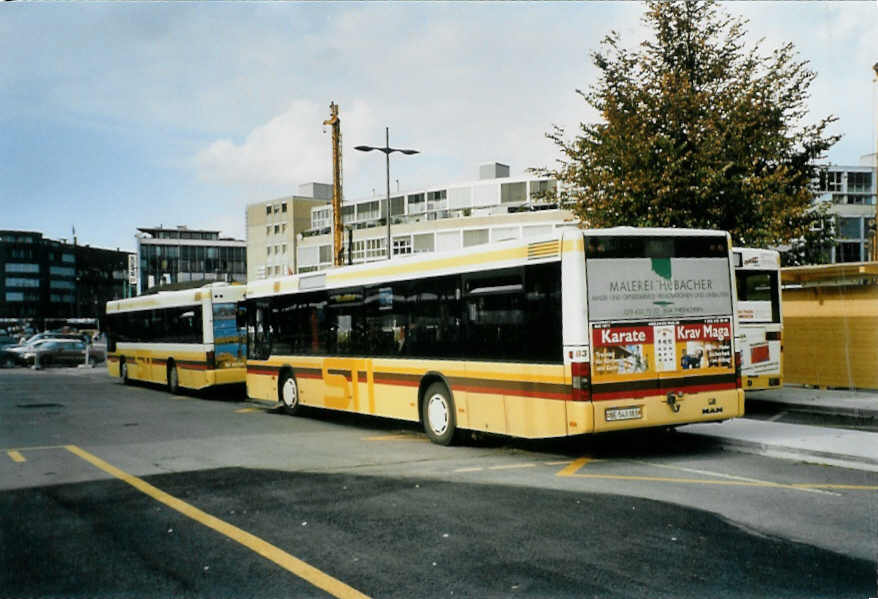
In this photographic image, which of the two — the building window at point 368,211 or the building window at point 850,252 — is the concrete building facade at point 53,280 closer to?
the building window at point 368,211

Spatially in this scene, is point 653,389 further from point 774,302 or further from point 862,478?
point 774,302

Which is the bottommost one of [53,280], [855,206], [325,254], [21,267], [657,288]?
[657,288]

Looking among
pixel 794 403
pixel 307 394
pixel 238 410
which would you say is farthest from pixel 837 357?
pixel 238 410

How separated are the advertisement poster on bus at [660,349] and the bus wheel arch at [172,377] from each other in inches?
652

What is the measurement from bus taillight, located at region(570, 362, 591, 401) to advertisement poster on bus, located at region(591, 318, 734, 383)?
117 millimetres

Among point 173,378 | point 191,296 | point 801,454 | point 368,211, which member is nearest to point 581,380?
point 801,454

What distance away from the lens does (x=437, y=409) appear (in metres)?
12.5

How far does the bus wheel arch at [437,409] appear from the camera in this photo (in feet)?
39.8

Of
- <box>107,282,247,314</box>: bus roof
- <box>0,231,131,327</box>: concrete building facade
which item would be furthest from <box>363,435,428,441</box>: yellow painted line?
<box>0,231,131,327</box>: concrete building facade

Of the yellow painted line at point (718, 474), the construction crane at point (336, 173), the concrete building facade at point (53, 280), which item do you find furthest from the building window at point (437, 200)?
the yellow painted line at point (718, 474)

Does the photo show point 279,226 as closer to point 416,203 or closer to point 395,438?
point 416,203

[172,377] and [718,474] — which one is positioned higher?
[172,377]

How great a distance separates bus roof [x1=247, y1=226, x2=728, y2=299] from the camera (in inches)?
407

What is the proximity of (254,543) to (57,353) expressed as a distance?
4112 cm
